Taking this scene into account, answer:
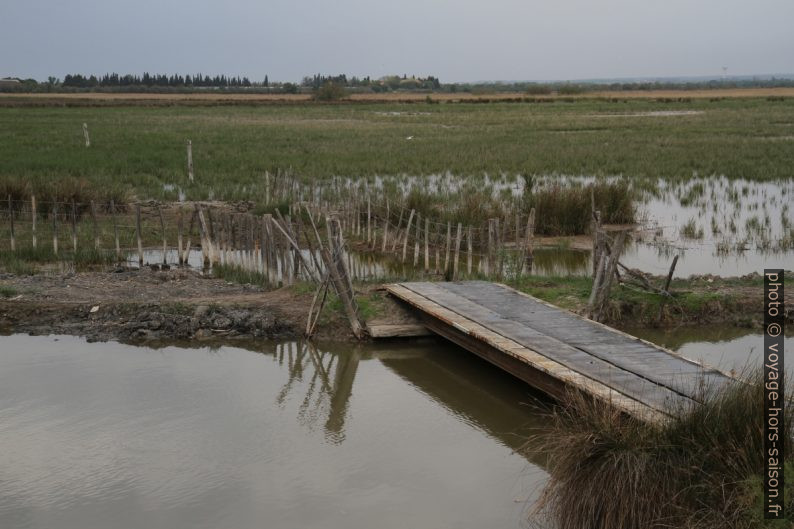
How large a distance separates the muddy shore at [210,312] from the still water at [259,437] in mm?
353

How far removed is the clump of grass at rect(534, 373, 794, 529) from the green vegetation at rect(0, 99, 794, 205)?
1502 cm

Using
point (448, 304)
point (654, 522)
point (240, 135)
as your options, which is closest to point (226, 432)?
point (448, 304)

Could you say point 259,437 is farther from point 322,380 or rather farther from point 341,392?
point 322,380

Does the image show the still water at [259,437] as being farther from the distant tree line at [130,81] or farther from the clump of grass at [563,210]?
the distant tree line at [130,81]

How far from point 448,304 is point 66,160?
1926cm

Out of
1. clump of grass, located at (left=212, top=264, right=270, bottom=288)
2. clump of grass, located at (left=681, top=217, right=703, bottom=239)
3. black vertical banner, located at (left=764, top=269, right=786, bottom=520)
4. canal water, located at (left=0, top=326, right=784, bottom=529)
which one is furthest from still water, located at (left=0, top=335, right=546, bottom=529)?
clump of grass, located at (left=681, top=217, right=703, bottom=239)

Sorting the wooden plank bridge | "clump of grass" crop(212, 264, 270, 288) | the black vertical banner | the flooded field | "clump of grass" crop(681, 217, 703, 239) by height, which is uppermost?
the black vertical banner

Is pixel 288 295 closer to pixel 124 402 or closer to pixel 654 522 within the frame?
pixel 124 402

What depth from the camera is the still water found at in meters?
7.39

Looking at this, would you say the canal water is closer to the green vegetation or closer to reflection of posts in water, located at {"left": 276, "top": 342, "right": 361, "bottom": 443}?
reflection of posts in water, located at {"left": 276, "top": 342, "right": 361, "bottom": 443}

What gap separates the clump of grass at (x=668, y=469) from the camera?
5.81 metres

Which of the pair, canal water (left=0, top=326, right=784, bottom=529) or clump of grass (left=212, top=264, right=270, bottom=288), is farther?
clump of grass (left=212, top=264, right=270, bottom=288)

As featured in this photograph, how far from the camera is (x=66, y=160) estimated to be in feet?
90.4

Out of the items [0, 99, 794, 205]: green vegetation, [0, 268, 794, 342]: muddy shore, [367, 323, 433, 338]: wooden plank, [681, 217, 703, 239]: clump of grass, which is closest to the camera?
[367, 323, 433, 338]: wooden plank
